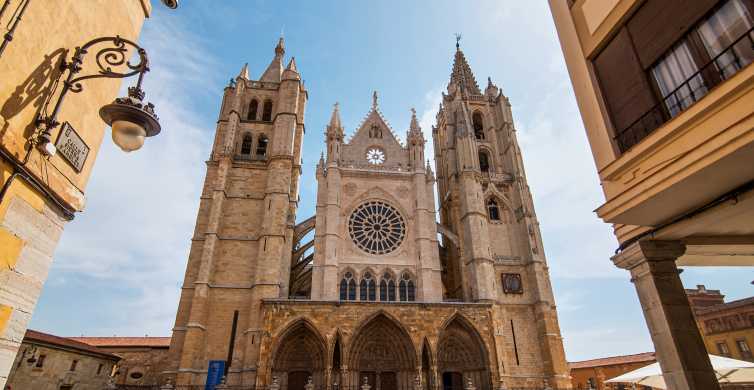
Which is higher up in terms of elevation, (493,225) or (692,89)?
(493,225)

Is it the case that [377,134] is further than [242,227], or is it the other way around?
[377,134]

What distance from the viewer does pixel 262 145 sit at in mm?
24781

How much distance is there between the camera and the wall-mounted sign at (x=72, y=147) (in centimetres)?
383

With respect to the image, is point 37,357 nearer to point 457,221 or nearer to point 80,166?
point 80,166

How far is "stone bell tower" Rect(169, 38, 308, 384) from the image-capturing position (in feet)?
58.8

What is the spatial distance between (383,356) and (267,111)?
17.0m

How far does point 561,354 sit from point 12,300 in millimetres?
21830

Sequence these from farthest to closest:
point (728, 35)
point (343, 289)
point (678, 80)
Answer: point (343, 289)
point (678, 80)
point (728, 35)

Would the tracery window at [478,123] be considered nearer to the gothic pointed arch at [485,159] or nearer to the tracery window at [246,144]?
the gothic pointed arch at [485,159]

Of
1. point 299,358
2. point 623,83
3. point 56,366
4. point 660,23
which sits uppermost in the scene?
point 660,23

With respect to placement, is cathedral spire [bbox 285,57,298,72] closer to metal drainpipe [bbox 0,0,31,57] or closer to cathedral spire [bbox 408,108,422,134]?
cathedral spire [bbox 408,108,422,134]

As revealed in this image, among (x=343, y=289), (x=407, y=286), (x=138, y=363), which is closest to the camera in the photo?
(x=343, y=289)

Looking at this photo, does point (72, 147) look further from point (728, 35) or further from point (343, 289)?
point (343, 289)

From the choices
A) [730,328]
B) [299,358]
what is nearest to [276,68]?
[299,358]
